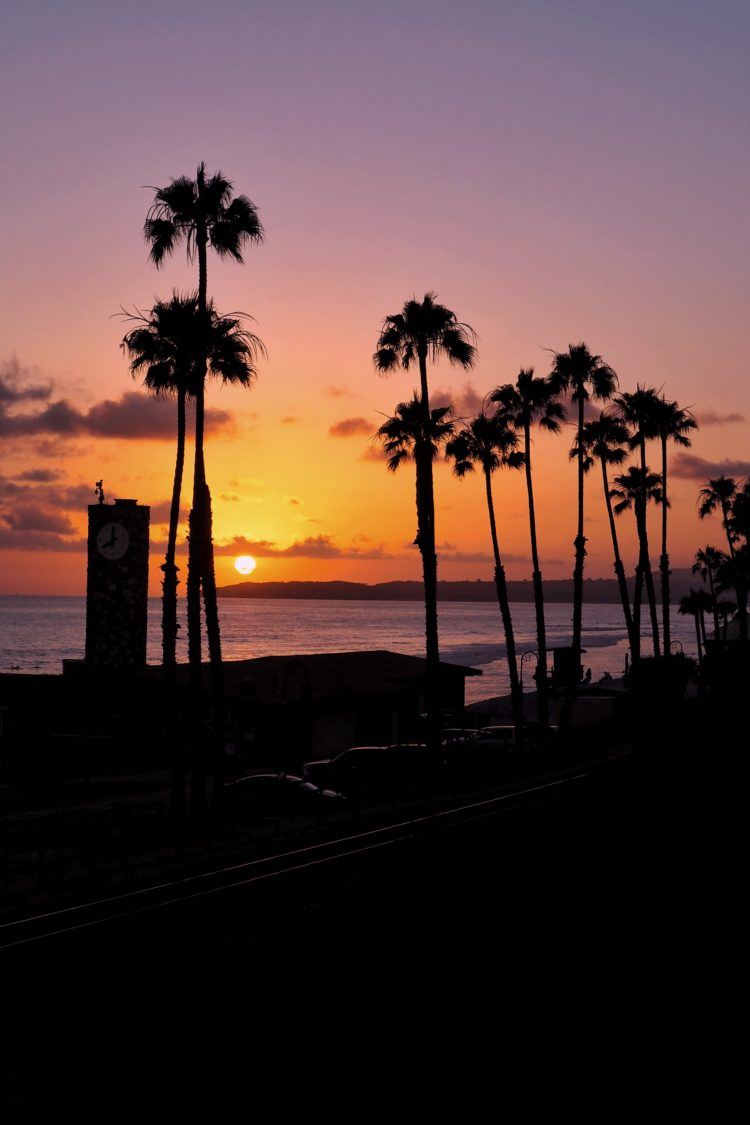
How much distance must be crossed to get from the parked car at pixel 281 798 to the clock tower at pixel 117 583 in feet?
64.7

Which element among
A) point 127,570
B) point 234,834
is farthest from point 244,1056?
point 127,570

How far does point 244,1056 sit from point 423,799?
2372cm

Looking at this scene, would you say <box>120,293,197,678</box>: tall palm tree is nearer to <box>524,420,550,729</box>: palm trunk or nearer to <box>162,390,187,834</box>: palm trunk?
<box>162,390,187,834</box>: palm trunk

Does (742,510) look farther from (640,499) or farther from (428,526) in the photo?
(428,526)

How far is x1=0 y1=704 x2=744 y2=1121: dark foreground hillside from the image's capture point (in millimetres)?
11266

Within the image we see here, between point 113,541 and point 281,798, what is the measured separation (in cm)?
2519

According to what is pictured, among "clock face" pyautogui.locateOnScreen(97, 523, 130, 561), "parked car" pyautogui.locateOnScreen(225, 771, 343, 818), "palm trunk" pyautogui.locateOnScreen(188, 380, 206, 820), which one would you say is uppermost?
"clock face" pyautogui.locateOnScreen(97, 523, 130, 561)

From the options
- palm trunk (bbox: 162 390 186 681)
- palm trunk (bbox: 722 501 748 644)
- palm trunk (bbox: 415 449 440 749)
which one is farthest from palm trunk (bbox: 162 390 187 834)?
palm trunk (bbox: 722 501 748 644)

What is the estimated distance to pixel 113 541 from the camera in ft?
184

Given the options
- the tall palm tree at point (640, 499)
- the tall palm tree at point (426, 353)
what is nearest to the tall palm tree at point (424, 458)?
the tall palm tree at point (426, 353)

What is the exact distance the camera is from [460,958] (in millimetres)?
15883

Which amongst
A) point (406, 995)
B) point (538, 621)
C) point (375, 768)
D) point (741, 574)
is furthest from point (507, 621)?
point (741, 574)

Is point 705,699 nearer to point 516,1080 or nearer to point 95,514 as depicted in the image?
point 95,514

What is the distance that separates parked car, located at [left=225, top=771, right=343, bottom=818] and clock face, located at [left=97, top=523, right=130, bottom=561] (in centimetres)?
2302
